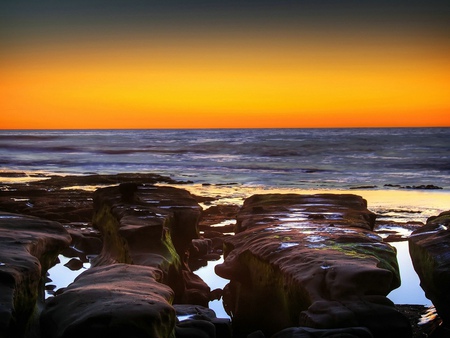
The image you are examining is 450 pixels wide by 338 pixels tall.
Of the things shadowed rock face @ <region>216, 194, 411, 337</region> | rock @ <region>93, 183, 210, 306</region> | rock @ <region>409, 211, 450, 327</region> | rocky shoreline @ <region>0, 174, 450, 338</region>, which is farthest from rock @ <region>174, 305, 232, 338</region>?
rock @ <region>409, 211, 450, 327</region>

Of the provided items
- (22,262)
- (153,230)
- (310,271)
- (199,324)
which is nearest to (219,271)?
(153,230)

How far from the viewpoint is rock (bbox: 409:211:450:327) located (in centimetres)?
749

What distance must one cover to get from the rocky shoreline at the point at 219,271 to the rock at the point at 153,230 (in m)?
0.02

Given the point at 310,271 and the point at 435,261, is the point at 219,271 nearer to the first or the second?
the point at 310,271

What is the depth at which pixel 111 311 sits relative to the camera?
511 cm

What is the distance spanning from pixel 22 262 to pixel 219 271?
3.47 metres

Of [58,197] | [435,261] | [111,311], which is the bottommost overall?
[58,197]

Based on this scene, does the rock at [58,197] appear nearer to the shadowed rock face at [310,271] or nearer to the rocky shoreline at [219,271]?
the rocky shoreline at [219,271]

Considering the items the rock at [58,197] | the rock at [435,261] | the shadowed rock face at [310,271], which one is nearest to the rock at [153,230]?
the shadowed rock face at [310,271]

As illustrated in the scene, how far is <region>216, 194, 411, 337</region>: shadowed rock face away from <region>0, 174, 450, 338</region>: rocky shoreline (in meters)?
0.02

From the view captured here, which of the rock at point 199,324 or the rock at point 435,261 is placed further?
the rock at point 435,261

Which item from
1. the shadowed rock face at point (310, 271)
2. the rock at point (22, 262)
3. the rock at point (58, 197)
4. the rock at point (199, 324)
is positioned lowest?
the rock at point (58, 197)

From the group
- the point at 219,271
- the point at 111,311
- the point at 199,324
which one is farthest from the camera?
the point at 219,271

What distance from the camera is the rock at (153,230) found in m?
8.94
